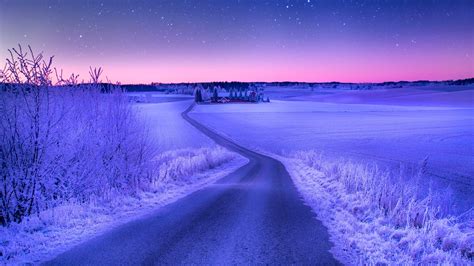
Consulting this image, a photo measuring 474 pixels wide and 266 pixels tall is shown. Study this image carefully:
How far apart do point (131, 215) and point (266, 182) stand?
22.8 feet

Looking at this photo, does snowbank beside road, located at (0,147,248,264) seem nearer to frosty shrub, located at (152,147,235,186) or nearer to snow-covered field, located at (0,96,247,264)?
snow-covered field, located at (0,96,247,264)

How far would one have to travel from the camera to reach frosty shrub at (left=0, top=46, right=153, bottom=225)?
27.8 ft

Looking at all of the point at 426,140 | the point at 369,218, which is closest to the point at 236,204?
the point at 369,218

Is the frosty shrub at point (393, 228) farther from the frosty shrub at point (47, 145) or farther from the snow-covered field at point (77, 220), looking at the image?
the frosty shrub at point (47, 145)

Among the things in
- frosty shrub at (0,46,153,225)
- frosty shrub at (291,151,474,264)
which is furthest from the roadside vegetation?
frosty shrub at (291,151,474,264)

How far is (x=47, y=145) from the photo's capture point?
884 centimetres

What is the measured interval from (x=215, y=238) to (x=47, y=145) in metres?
4.87

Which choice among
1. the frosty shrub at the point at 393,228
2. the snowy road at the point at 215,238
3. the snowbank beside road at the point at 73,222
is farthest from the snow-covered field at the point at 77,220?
the frosty shrub at the point at 393,228

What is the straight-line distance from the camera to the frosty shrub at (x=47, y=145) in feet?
27.8

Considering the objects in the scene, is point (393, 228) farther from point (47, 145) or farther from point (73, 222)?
point (47, 145)

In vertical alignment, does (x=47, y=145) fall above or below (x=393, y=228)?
above

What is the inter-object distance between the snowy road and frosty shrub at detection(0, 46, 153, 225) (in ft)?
8.42

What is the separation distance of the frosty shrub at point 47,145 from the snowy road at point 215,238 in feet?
8.42

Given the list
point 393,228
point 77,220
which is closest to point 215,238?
point 77,220
